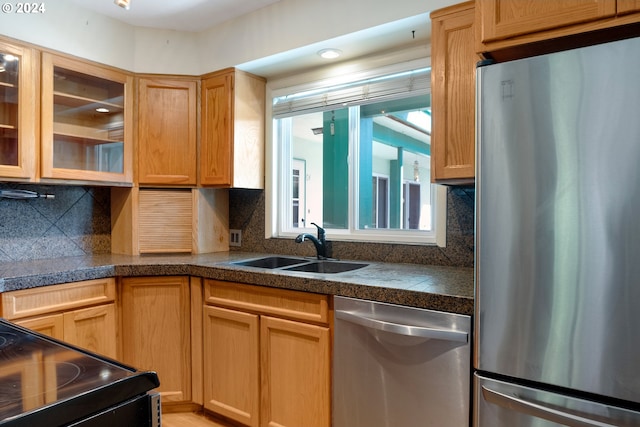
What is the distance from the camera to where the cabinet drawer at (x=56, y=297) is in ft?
6.15

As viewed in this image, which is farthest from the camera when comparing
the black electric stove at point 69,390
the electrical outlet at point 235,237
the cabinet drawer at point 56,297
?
the electrical outlet at point 235,237

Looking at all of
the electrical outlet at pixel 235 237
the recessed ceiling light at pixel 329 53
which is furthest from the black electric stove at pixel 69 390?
the electrical outlet at pixel 235 237

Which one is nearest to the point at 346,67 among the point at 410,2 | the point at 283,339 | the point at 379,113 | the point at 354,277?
the point at 379,113

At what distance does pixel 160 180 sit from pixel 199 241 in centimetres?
49

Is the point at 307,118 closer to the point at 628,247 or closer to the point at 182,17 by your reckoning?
the point at 182,17

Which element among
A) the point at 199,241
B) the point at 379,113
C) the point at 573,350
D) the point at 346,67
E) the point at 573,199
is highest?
the point at 346,67

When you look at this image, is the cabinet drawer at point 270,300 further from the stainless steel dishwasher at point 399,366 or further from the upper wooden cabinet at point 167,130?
the upper wooden cabinet at point 167,130

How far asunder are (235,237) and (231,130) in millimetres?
824

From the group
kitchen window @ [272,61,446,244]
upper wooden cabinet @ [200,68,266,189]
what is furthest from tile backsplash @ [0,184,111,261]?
kitchen window @ [272,61,446,244]

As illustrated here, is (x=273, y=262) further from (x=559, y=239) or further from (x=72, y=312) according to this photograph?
(x=559, y=239)

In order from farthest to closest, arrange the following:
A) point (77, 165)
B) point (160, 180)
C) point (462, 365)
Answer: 1. point (160, 180)
2. point (77, 165)
3. point (462, 365)

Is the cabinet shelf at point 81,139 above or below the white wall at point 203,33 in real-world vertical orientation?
below

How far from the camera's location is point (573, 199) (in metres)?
1.14

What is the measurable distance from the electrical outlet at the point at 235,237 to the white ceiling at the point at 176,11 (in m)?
1.43
